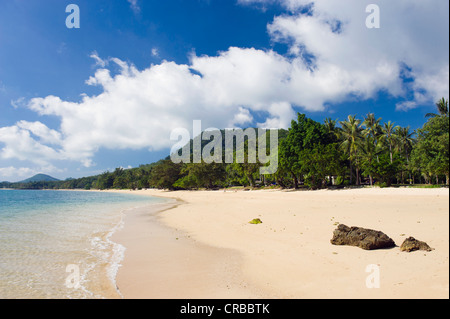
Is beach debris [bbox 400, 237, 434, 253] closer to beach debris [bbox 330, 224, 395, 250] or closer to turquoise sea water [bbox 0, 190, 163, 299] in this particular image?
beach debris [bbox 330, 224, 395, 250]

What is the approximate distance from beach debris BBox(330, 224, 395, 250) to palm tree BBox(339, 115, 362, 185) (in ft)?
141

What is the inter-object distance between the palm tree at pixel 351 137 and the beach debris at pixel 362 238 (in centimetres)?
4284

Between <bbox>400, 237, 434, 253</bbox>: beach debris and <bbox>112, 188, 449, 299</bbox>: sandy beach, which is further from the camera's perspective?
<bbox>400, 237, 434, 253</bbox>: beach debris

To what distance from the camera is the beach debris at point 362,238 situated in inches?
306

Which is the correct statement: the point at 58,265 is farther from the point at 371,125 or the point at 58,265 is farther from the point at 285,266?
the point at 371,125

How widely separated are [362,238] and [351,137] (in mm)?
50145

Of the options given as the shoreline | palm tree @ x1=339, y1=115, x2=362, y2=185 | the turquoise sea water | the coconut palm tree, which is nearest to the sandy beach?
the shoreline

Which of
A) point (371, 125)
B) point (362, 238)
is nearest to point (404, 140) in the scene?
point (371, 125)

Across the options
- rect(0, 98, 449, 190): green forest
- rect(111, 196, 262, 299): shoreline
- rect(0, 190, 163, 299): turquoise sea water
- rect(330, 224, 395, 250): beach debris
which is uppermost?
rect(0, 98, 449, 190): green forest

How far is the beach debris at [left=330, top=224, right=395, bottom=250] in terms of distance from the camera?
777 centimetres
